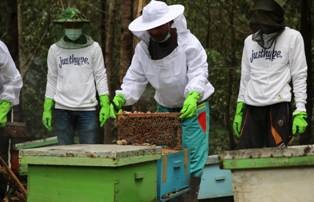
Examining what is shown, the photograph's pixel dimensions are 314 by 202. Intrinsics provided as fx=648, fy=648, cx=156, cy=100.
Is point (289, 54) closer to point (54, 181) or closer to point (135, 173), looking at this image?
point (135, 173)

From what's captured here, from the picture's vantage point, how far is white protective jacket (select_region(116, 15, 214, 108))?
475cm

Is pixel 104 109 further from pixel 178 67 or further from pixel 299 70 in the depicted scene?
pixel 299 70

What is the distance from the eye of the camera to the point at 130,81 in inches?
201

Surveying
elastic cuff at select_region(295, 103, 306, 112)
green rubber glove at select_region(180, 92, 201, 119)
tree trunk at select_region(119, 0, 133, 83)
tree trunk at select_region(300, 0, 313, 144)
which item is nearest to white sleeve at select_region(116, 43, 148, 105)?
green rubber glove at select_region(180, 92, 201, 119)

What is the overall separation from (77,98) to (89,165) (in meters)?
2.53

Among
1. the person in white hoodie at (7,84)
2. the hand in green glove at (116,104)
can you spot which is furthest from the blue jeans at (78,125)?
the hand in green glove at (116,104)

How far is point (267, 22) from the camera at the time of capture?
4855 millimetres

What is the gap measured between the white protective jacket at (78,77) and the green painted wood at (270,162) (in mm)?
2766

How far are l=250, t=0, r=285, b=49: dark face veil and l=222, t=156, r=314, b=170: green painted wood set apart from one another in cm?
157

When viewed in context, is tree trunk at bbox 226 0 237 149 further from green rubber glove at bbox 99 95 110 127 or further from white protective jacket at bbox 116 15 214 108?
white protective jacket at bbox 116 15 214 108

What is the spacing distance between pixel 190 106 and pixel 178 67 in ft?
1.25

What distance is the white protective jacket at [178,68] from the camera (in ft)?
15.6

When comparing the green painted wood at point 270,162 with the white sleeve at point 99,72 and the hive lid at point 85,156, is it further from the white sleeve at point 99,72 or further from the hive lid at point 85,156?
the white sleeve at point 99,72

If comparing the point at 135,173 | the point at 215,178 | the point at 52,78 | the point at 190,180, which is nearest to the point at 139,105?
the point at 52,78
